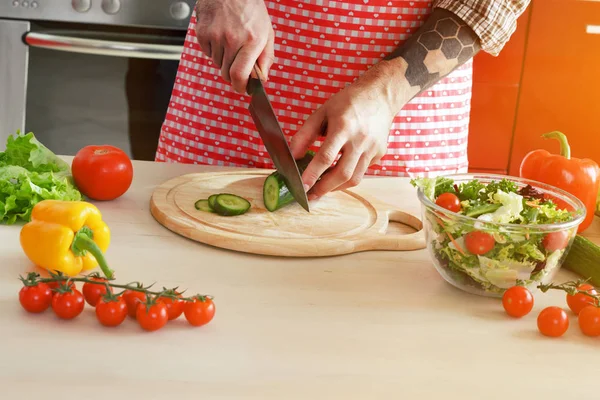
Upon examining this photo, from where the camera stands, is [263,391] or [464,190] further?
[464,190]

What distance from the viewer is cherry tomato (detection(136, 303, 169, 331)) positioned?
1034 millimetres

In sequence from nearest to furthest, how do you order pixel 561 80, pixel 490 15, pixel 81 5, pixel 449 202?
pixel 449 202, pixel 490 15, pixel 81 5, pixel 561 80

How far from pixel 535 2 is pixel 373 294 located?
6.99 feet

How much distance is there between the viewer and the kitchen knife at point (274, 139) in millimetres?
1401

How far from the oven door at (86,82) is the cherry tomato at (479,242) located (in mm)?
1781

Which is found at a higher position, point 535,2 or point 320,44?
point 535,2

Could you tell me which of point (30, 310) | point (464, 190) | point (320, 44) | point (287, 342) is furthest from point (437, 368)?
point (320, 44)

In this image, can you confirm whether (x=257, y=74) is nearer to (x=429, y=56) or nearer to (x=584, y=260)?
(x=429, y=56)

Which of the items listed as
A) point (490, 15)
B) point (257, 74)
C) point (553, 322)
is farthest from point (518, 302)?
point (490, 15)

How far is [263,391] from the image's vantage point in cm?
94

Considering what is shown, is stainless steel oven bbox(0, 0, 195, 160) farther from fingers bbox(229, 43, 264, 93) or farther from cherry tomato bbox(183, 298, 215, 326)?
cherry tomato bbox(183, 298, 215, 326)

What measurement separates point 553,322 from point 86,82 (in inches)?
82.0

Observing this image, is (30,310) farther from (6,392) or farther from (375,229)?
(375,229)

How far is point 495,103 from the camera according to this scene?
3.14 meters
